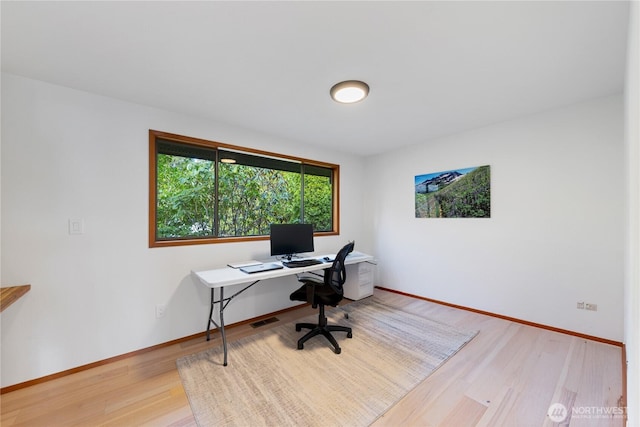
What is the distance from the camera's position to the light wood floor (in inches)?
61.3

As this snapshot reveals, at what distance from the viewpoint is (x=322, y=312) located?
2547mm

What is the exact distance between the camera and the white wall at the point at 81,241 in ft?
6.12

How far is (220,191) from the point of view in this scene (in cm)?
295

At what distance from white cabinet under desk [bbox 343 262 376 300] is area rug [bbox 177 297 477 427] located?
816 mm

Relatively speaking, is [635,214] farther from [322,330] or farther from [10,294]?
[10,294]

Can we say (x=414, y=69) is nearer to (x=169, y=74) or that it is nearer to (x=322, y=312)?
(x=169, y=74)

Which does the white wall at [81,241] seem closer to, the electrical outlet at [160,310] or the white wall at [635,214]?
the electrical outlet at [160,310]

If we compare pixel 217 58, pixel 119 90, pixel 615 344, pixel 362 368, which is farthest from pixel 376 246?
pixel 119 90

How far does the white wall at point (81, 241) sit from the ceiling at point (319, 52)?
0.84ft

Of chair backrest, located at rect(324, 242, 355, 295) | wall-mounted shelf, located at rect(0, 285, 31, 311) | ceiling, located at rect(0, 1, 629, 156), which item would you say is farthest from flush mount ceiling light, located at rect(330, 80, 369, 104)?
wall-mounted shelf, located at rect(0, 285, 31, 311)

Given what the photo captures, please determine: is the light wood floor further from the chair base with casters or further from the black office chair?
the black office chair

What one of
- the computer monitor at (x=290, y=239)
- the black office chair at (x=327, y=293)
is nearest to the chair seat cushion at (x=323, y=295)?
the black office chair at (x=327, y=293)

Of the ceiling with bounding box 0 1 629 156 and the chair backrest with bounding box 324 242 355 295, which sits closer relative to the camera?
the ceiling with bounding box 0 1 629 156

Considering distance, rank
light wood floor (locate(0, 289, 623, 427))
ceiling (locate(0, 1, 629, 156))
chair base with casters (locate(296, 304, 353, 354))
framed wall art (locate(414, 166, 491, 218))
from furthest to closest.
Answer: framed wall art (locate(414, 166, 491, 218)) → chair base with casters (locate(296, 304, 353, 354)) → light wood floor (locate(0, 289, 623, 427)) → ceiling (locate(0, 1, 629, 156))
